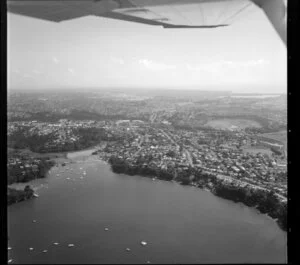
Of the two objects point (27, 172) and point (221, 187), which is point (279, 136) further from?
point (27, 172)

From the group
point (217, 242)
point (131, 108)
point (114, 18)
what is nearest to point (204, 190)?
point (217, 242)

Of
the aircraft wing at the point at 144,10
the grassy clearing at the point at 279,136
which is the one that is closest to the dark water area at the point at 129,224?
the grassy clearing at the point at 279,136

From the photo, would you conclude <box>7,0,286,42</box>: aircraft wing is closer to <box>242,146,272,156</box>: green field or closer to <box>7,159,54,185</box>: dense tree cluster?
<box>242,146,272,156</box>: green field

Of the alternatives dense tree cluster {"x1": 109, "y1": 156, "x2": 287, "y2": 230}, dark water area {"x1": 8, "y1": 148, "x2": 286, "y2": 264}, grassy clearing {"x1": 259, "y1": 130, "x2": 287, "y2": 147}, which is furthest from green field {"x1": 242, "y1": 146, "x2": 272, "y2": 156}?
dark water area {"x1": 8, "y1": 148, "x2": 286, "y2": 264}

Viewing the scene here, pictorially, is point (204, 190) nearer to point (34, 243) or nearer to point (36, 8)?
point (34, 243)

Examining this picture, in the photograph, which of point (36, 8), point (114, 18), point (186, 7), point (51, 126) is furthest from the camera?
point (51, 126)

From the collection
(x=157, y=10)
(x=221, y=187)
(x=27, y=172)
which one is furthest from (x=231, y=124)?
(x=27, y=172)

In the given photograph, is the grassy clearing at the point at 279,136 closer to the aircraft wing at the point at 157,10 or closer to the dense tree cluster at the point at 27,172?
the aircraft wing at the point at 157,10
